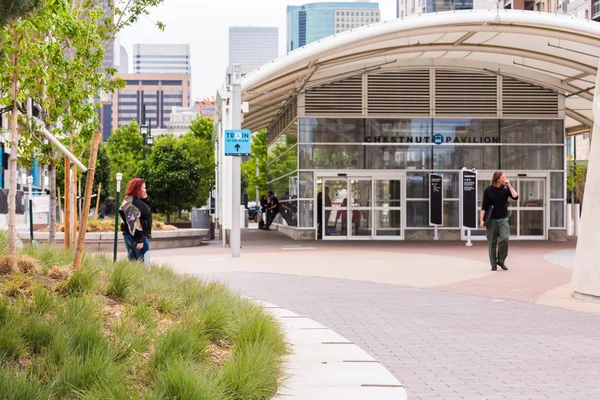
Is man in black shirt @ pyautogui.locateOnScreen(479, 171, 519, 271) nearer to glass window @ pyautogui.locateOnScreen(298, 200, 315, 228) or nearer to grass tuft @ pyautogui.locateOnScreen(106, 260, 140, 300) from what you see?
grass tuft @ pyautogui.locateOnScreen(106, 260, 140, 300)

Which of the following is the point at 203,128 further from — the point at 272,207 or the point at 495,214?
the point at 495,214

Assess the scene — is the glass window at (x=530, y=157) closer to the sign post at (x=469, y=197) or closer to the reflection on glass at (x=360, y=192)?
the sign post at (x=469, y=197)

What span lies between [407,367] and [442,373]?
1.22 feet

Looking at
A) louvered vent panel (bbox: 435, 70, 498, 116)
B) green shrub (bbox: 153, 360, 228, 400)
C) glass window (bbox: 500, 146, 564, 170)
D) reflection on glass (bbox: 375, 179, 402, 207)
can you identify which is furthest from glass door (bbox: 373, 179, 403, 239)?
green shrub (bbox: 153, 360, 228, 400)

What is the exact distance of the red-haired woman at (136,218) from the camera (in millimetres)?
13203

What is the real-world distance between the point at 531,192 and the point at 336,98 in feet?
26.0

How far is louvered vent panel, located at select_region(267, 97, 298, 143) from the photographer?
31.4 meters

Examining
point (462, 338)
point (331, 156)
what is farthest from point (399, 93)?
point (462, 338)

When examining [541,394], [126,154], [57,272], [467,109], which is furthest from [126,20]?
[126,154]

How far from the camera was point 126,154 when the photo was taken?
67438 millimetres

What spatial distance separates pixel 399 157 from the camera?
3077 centimetres

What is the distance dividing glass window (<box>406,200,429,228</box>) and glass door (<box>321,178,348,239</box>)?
91.4 inches

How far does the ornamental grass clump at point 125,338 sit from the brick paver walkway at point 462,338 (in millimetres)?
1301

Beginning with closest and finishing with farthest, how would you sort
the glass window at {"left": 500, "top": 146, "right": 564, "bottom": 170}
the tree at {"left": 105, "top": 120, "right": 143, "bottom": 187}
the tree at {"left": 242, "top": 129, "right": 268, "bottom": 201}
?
the glass window at {"left": 500, "top": 146, "right": 564, "bottom": 170}, the tree at {"left": 242, "top": 129, "right": 268, "bottom": 201}, the tree at {"left": 105, "top": 120, "right": 143, "bottom": 187}
